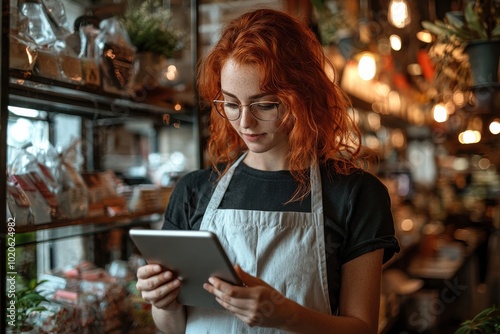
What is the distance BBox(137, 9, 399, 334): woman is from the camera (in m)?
1.36

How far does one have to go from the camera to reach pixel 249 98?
1368mm

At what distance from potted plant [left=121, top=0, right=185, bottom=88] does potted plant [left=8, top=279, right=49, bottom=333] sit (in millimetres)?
915

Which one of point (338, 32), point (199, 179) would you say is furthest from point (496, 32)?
point (338, 32)

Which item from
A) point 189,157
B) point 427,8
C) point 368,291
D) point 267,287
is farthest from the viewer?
point 427,8

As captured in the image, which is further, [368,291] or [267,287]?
[368,291]

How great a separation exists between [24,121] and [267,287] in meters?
1.14

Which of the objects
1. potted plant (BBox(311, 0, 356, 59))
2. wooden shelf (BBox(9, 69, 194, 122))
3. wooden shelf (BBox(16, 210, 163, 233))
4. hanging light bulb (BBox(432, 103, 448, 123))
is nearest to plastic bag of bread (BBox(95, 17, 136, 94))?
wooden shelf (BBox(9, 69, 194, 122))

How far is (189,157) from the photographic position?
321cm

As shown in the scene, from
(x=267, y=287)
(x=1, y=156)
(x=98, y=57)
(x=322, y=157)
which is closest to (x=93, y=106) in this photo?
(x=98, y=57)

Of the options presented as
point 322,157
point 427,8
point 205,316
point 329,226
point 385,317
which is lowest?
point 385,317

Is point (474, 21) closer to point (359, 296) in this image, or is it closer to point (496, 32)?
point (496, 32)

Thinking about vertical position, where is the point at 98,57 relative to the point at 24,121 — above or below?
above

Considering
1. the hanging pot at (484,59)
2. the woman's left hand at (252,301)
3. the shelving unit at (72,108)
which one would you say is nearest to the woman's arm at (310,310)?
the woman's left hand at (252,301)

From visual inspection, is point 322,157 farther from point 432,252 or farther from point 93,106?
point 432,252
